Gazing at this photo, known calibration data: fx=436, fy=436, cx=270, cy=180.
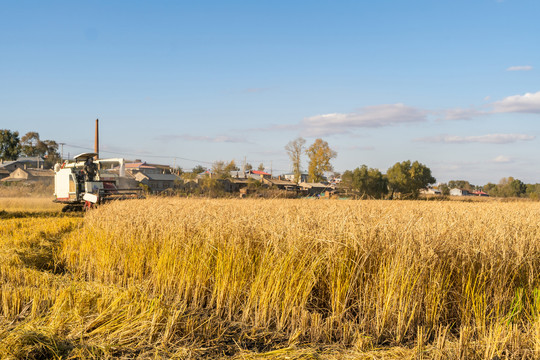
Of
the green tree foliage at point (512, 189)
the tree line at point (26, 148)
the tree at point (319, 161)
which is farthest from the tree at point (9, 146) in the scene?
the green tree foliage at point (512, 189)

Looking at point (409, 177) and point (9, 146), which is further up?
point (9, 146)

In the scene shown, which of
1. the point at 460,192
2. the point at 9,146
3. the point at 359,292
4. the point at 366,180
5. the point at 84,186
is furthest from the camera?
the point at 460,192

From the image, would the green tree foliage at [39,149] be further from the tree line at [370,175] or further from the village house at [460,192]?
the village house at [460,192]

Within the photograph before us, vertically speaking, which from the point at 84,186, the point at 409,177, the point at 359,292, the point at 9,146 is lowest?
the point at 359,292

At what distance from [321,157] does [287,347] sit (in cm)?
6647

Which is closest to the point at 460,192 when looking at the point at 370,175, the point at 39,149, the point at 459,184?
the point at 459,184

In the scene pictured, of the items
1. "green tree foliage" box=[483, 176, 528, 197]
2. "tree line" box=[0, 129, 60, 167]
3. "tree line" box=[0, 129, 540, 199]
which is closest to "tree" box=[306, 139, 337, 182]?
"tree line" box=[0, 129, 540, 199]

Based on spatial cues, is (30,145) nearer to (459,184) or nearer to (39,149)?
(39,149)

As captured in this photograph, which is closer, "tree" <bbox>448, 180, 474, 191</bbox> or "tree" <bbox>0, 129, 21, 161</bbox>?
"tree" <bbox>0, 129, 21, 161</bbox>

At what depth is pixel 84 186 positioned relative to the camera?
18.8m

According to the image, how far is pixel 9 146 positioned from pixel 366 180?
6342cm

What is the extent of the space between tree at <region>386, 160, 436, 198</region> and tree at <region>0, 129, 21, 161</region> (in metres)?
64.7

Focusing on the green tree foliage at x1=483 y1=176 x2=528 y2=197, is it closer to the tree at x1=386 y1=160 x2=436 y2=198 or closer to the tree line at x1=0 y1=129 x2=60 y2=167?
the tree at x1=386 y1=160 x2=436 y2=198

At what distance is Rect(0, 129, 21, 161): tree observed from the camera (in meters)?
76.9
